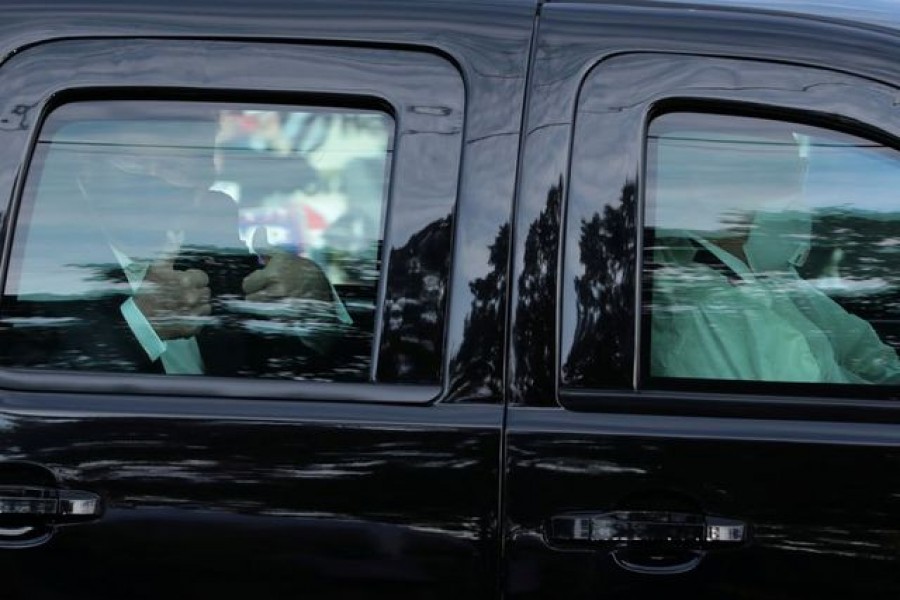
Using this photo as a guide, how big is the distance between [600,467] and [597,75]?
62cm

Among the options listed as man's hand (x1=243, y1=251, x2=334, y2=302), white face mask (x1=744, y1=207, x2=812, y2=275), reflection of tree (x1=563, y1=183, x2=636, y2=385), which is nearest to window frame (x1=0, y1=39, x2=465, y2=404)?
man's hand (x1=243, y1=251, x2=334, y2=302)

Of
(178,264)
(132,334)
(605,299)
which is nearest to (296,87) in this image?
(178,264)

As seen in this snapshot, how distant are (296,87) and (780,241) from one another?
80 centimetres

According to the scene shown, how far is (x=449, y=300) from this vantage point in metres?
2.04

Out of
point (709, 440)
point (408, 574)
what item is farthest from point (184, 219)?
point (709, 440)

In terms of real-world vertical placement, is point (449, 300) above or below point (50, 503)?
above

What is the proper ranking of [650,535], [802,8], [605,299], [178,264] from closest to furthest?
[650,535] < [605,299] < [178,264] < [802,8]

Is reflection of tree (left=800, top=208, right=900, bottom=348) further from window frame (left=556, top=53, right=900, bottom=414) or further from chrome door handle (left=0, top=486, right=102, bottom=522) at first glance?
chrome door handle (left=0, top=486, right=102, bottom=522)

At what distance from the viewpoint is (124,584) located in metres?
1.95

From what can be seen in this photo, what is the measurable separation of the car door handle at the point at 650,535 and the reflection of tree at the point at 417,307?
30 cm

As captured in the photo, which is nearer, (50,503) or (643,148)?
(50,503)

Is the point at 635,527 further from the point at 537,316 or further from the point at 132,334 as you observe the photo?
the point at 132,334

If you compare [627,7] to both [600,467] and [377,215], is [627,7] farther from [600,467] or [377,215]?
[600,467]

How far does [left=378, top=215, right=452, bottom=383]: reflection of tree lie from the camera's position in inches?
80.4
